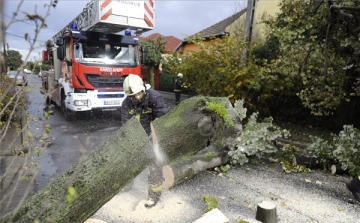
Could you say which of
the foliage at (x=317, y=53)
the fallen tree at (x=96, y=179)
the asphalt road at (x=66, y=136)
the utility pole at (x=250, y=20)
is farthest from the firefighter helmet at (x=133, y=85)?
the utility pole at (x=250, y=20)

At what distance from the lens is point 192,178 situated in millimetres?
4188

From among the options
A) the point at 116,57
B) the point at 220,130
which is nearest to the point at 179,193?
the point at 220,130

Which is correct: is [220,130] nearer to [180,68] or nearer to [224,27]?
[180,68]

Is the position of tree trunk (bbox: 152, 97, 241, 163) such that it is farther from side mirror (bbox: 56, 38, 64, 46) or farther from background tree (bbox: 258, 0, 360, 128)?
side mirror (bbox: 56, 38, 64, 46)

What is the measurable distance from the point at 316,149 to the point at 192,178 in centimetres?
236

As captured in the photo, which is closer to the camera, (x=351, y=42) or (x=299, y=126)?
(x=351, y=42)

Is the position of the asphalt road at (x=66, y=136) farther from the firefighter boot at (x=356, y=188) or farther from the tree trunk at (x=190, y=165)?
the firefighter boot at (x=356, y=188)

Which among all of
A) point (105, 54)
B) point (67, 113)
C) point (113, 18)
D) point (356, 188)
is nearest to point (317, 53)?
point (356, 188)

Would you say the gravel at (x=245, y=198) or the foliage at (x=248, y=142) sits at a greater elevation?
the foliage at (x=248, y=142)

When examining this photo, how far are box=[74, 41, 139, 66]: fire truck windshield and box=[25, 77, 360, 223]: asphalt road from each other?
3645mm

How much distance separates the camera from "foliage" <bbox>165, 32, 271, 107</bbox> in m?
6.94

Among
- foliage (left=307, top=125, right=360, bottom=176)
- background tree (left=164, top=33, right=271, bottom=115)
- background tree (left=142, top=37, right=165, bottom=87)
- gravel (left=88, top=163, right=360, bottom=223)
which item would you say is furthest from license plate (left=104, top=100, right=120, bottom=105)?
background tree (left=142, top=37, right=165, bottom=87)

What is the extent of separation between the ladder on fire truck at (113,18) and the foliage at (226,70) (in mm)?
1650

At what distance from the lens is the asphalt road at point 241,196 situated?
3.16m
